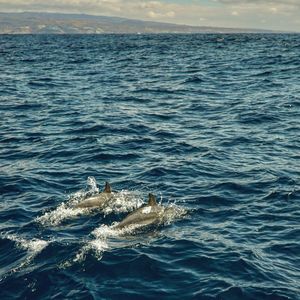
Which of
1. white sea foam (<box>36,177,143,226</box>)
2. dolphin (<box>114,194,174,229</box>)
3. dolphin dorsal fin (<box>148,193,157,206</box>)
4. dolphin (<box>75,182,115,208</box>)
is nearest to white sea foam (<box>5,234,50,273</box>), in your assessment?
white sea foam (<box>36,177,143,226</box>)

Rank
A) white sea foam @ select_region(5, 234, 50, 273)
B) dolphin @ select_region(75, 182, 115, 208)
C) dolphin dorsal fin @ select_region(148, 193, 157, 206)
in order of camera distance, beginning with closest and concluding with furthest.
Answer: white sea foam @ select_region(5, 234, 50, 273) < dolphin dorsal fin @ select_region(148, 193, 157, 206) < dolphin @ select_region(75, 182, 115, 208)

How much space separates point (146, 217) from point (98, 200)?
3.10 meters

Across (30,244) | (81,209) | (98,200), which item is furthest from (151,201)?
(30,244)

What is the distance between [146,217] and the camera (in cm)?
2139

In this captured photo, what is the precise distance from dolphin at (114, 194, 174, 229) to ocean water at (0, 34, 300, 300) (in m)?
0.53

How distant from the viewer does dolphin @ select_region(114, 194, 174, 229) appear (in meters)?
20.9

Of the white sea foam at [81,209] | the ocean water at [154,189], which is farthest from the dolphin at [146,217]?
the white sea foam at [81,209]

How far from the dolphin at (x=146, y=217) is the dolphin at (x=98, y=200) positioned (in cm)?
239

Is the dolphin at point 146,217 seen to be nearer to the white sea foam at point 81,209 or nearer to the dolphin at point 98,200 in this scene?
the white sea foam at point 81,209

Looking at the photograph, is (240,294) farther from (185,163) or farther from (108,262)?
(185,163)

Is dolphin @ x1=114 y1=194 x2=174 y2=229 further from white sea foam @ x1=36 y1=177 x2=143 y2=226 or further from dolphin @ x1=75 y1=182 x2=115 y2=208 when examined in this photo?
dolphin @ x1=75 y1=182 x2=115 y2=208

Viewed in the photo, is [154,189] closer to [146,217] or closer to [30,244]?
[146,217]

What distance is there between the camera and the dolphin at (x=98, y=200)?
75.6 ft

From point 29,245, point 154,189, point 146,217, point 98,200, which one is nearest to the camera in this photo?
point 29,245
